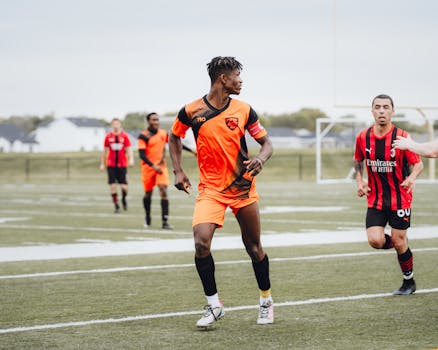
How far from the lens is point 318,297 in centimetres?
905

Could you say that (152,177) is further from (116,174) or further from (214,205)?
(214,205)

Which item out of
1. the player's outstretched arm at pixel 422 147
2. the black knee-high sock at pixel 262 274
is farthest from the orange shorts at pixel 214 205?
the player's outstretched arm at pixel 422 147

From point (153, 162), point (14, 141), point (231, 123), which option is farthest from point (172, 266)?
point (14, 141)

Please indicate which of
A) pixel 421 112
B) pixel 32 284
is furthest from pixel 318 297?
pixel 421 112

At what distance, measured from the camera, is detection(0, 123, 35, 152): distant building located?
366 ft

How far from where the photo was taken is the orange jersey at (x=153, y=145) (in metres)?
17.6

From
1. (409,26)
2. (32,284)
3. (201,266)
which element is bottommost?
(32,284)

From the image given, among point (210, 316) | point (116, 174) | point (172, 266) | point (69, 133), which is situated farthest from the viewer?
point (69, 133)

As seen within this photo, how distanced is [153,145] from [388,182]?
30.0ft

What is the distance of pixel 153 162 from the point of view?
17.6 meters

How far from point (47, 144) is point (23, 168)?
1892 inches

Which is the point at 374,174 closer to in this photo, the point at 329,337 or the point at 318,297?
the point at 318,297

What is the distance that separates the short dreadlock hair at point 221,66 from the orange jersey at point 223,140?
21 centimetres

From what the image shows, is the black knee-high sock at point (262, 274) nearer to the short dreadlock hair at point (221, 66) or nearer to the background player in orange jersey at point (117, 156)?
the short dreadlock hair at point (221, 66)
